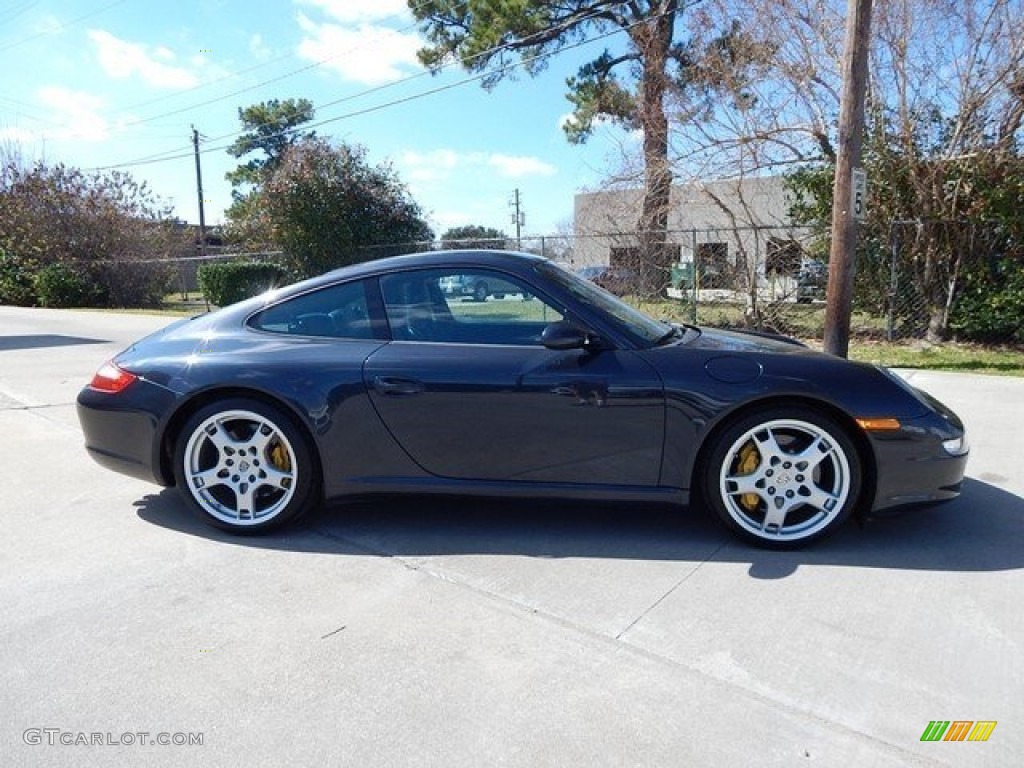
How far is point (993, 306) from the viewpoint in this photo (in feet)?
32.4

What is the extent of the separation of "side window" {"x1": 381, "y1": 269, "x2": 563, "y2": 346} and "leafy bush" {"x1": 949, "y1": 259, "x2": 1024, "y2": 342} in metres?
9.00

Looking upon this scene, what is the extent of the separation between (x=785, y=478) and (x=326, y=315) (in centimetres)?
237

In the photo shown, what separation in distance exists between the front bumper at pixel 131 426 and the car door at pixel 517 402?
1134mm

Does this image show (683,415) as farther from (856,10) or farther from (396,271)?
(856,10)

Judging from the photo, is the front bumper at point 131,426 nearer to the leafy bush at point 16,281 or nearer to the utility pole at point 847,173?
the utility pole at point 847,173

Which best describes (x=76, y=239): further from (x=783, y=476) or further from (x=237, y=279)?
(x=783, y=476)

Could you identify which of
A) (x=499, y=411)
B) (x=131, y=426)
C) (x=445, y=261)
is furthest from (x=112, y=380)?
(x=499, y=411)

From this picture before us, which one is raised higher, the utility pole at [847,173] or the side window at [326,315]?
the utility pole at [847,173]

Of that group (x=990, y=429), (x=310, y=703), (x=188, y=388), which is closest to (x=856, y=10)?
(x=990, y=429)

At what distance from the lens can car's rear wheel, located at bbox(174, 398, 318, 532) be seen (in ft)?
11.8

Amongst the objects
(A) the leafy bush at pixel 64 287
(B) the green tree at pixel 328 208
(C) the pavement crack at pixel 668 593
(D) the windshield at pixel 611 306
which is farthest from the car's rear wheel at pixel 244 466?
(A) the leafy bush at pixel 64 287

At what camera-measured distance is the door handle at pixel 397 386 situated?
347cm

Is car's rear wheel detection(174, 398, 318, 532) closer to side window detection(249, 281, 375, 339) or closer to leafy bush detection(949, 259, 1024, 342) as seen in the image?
side window detection(249, 281, 375, 339)

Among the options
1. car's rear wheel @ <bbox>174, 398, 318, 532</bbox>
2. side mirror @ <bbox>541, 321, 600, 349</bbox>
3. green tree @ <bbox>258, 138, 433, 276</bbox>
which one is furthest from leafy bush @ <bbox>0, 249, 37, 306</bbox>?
side mirror @ <bbox>541, 321, 600, 349</bbox>
